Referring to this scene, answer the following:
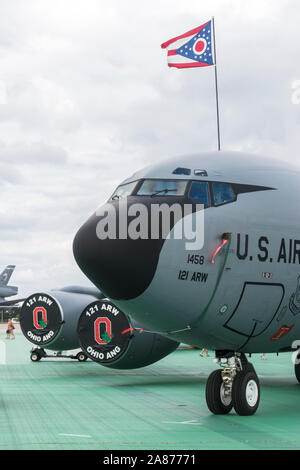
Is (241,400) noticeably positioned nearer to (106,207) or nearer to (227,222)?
(227,222)

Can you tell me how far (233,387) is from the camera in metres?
11.9

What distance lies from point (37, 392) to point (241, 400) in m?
7.26

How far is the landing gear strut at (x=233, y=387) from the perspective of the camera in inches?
468

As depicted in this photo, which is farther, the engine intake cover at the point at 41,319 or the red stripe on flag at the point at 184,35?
the engine intake cover at the point at 41,319

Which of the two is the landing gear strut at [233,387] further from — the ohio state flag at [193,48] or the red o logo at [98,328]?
the ohio state flag at [193,48]

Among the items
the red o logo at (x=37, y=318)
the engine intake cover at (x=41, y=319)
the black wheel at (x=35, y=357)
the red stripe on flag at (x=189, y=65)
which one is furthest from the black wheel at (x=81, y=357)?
the red stripe on flag at (x=189, y=65)

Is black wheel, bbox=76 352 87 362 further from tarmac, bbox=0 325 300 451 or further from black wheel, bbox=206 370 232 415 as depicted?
black wheel, bbox=206 370 232 415

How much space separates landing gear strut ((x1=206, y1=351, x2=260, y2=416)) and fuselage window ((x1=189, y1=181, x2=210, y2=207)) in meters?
3.20

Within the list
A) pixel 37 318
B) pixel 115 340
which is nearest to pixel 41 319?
pixel 37 318

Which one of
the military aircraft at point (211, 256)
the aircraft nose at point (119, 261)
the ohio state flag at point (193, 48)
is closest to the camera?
the aircraft nose at point (119, 261)

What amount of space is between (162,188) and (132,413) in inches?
202

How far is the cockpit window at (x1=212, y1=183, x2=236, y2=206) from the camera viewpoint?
11.8m

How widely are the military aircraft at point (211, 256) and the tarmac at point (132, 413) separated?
1100 mm

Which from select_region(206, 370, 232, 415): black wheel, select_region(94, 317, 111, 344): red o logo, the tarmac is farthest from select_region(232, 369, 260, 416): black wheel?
select_region(94, 317, 111, 344): red o logo
